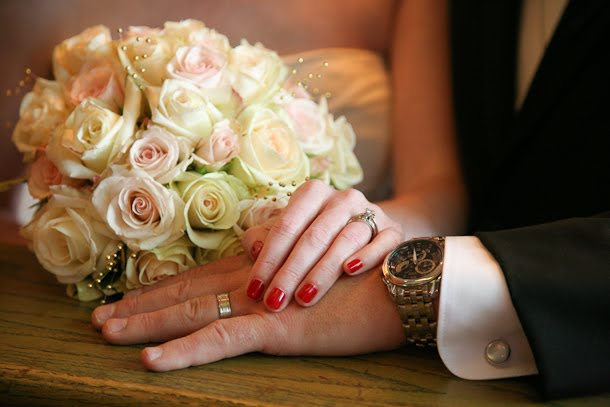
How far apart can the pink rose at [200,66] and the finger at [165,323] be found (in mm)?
363

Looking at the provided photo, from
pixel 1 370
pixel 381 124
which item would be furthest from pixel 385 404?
pixel 381 124

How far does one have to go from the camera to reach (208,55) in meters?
1.09

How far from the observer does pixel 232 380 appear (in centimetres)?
75

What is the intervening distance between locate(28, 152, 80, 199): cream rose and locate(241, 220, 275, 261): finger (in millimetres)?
356

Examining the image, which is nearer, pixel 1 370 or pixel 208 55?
pixel 1 370

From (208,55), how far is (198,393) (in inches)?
23.7

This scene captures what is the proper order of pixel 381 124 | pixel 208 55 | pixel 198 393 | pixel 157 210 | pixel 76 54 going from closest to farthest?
pixel 198 393
pixel 157 210
pixel 208 55
pixel 76 54
pixel 381 124

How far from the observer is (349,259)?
2.94 feet

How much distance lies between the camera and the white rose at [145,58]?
41.9 inches

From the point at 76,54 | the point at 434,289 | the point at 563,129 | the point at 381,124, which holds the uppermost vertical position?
the point at 76,54

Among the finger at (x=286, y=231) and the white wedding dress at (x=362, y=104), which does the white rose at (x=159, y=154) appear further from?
the white wedding dress at (x=362, y=104)

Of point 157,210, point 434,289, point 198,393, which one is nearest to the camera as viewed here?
point 198,393

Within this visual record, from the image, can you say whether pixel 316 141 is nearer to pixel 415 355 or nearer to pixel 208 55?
pixel 208 55

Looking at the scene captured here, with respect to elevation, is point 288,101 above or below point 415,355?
above
